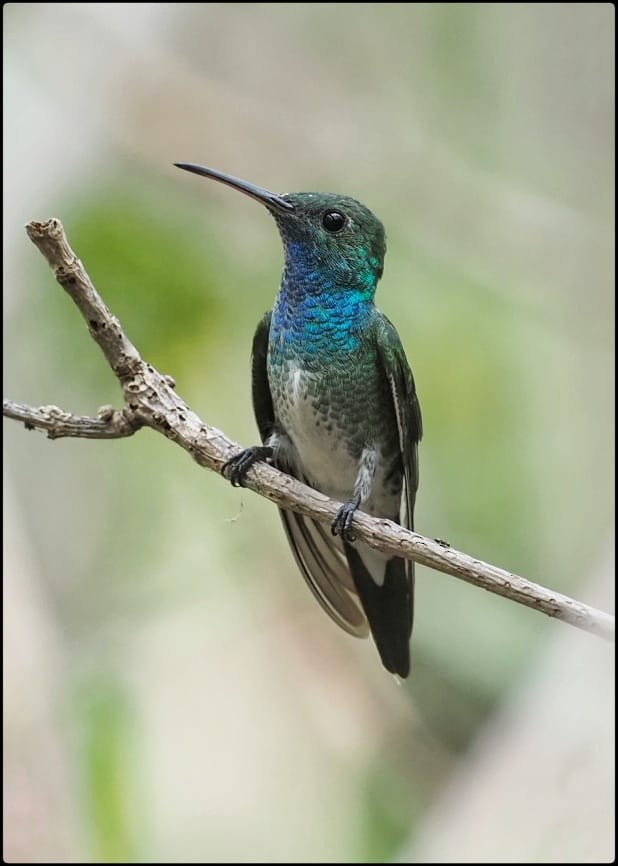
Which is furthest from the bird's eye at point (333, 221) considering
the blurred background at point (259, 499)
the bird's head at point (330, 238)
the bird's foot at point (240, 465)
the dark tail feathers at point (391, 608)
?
the blurred background at point (259, 499)

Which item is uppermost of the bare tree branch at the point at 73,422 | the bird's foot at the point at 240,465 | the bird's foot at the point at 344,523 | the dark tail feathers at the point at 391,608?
the bare tree branch at the point at 73,422

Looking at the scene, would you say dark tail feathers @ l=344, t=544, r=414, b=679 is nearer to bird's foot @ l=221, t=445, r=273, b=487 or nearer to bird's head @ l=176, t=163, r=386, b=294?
bird's foot @ l=221, t=445, r=273, b=487

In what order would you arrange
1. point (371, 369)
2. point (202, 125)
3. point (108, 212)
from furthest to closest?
point (202, 125) → point (108, 212) → point (371, 369)

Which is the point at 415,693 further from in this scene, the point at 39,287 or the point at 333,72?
the point at 333,72

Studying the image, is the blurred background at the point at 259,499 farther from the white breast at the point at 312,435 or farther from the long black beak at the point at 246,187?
the long black beak at the point at 246,187

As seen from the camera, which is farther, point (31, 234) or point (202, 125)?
point (202, 125)

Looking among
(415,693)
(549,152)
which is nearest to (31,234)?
(415,693)
